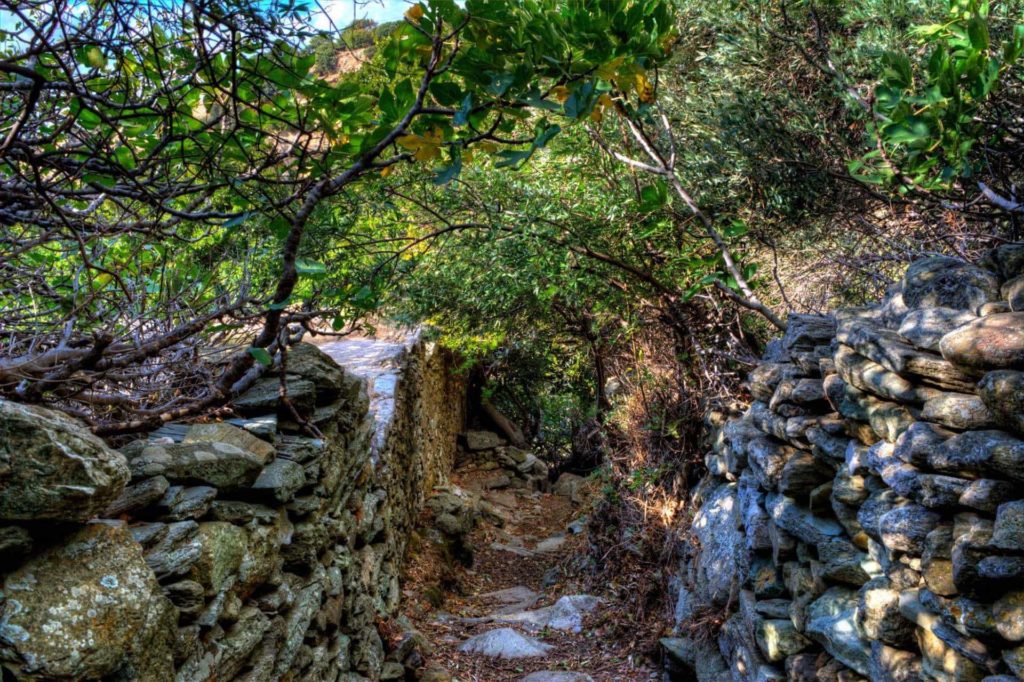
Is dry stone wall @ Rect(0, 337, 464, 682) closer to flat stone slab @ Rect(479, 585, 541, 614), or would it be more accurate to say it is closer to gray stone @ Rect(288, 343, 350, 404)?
gray stone @ Rect(288, 343, 350, 404)

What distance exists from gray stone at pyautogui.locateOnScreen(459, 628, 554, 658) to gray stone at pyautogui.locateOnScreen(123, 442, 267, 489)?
3.70m

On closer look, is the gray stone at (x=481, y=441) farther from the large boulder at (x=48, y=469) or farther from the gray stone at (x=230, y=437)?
the large boulder at (x=48, y=469)

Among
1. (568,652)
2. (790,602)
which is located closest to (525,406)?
(568,652)

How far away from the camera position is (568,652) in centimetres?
645

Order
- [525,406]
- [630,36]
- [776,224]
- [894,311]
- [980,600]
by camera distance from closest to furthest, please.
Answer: [630,36] → [980,600] → [894,311] → [776,224] → [525,406]

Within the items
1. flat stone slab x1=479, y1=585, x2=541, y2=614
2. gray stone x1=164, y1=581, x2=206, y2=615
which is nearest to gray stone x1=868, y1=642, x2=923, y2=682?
gray stone x1=164, y1=581, x2=206, y2=615

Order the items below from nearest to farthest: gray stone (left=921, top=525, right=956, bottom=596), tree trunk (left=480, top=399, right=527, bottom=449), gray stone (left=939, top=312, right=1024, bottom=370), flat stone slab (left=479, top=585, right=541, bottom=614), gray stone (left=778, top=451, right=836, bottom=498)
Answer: gray stone (left=939, top=312, right=1024, bottom=370) → gray stone (left=921, top=525, right=956, bottom=596) → gray stone (left=778, top=451, right=836, bottom=498) → flat stone slab (left=479, top=585, right=541, bottom=614) → tree trunk (left=480, top=399, right=527, bottom=449)

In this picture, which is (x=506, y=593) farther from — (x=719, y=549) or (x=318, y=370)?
(x=318, y=370)

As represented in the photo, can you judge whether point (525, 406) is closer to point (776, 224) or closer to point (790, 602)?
point (776, 224)

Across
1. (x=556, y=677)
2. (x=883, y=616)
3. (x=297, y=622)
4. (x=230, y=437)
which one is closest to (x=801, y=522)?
(x=883, y=616)

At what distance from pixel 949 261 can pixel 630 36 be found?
2.22 meters

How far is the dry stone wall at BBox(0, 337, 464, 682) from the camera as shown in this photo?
2.08 m

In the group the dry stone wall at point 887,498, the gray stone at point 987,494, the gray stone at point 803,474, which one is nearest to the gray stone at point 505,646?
the dry stone wall at point 887,498

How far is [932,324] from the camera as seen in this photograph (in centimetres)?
Result: 321
